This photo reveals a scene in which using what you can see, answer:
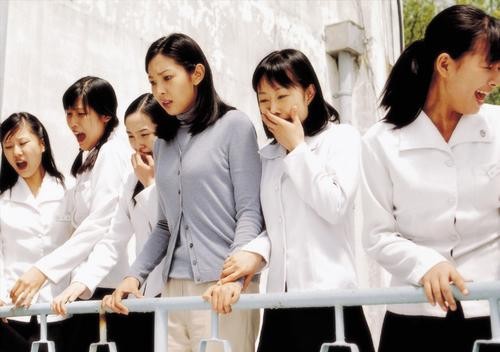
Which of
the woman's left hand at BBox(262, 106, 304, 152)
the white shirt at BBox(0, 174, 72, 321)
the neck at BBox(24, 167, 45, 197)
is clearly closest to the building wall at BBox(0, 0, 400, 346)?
the neck at BBox(24, 167, 45, 197)

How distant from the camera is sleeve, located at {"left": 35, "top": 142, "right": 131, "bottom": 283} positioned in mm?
2547

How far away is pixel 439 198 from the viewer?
175cm

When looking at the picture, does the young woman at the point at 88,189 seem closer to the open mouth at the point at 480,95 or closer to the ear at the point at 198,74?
the ear at the point at 198,74

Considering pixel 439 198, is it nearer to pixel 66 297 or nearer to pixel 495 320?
pixel 495 320

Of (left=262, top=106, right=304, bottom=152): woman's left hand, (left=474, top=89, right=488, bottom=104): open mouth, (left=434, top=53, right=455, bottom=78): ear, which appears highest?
(left=434, top=53, right=455, bottom=78): ear

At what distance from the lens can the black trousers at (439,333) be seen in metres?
1.69

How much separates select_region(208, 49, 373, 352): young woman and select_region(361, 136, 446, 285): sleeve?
125mm

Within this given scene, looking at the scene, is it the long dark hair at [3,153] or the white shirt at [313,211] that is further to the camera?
the long dark hair at [3,153]

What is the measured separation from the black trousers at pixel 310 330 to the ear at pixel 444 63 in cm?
66

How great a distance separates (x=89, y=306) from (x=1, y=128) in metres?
1.24

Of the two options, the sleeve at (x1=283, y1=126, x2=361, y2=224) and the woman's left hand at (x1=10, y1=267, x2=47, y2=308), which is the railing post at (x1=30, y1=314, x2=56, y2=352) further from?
the sleeve at (x1=283, y1=126, x2=361, y2=224)

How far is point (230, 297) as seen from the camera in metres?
1.81

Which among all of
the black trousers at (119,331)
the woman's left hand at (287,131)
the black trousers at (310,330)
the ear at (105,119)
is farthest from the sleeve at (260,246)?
the ear at (105,119)

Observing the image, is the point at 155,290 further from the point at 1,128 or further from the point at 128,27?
the point at 128,27
